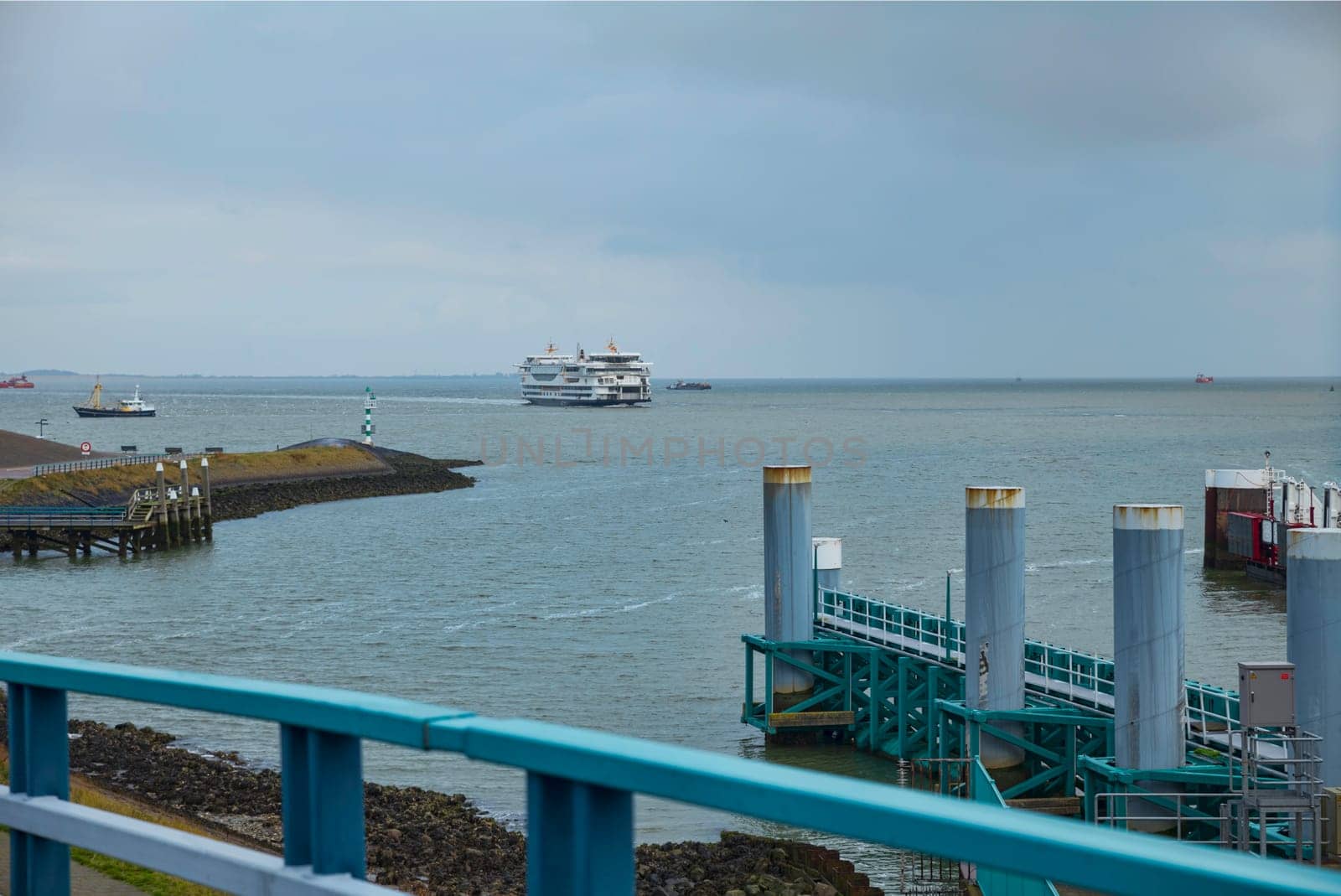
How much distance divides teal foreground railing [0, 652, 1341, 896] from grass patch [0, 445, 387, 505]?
64429mm

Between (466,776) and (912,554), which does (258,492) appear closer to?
(912,554)

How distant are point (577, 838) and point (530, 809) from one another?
0.10 meters

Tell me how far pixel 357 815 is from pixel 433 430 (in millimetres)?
158283

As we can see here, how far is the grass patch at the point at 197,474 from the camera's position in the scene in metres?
64.2

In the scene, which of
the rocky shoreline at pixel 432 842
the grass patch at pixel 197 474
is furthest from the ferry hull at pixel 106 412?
the rocky shoreline at pixel 432 842

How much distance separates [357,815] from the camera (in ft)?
9.68

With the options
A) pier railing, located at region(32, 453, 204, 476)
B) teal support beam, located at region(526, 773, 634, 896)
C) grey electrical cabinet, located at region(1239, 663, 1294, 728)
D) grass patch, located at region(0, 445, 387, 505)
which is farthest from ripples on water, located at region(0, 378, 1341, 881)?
teal support beam, located at region(526, 773, 634, 896)

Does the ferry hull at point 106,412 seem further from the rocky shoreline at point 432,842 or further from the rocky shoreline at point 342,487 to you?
the rocky shoreline at point 432,842

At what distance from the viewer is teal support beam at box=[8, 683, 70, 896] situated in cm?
368

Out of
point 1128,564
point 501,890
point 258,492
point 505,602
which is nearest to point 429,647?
point 505,602

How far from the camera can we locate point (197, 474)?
74.7 meters

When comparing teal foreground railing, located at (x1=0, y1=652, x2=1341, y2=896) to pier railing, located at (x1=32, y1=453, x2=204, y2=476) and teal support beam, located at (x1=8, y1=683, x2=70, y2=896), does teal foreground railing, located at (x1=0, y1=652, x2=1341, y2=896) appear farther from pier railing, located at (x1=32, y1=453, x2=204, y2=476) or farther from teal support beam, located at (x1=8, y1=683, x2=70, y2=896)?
pier railing, located at (x1=32, y1=453, x2=204, y2=476)

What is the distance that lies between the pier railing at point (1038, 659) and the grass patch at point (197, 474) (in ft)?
159

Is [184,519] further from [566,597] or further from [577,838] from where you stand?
[577,838]
